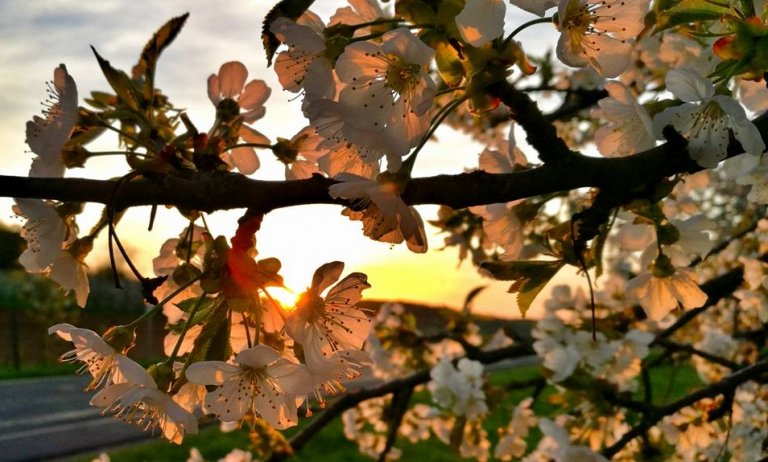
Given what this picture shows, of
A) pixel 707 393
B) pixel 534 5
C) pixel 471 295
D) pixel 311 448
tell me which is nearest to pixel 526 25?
pixel 534 5

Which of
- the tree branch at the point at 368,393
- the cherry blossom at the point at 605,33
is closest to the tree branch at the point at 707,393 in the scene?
the tree branch at the point at 368,393

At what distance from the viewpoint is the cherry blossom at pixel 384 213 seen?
0.68 meters

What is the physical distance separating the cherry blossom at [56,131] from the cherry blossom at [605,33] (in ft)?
1.89

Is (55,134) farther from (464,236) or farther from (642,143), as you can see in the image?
(464,236)

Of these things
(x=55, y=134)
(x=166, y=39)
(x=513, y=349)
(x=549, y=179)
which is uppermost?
(x=166, y=39)

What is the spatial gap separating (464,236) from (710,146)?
1.54m

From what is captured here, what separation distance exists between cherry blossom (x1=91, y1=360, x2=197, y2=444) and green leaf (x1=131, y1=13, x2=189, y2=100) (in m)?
0.40

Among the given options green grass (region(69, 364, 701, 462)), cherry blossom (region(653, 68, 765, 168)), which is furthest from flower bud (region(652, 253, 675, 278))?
green grass (region(69, 364, 701, 462))

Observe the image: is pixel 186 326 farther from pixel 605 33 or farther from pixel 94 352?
pixel 605 33

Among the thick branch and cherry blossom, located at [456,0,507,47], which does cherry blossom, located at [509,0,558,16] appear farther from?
the thick branch

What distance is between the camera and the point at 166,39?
0.95 m

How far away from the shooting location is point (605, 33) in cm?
88

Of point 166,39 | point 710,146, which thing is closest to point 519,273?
point 710,146

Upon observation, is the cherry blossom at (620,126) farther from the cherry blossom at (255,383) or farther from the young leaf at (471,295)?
the young leaf at (471,295)
